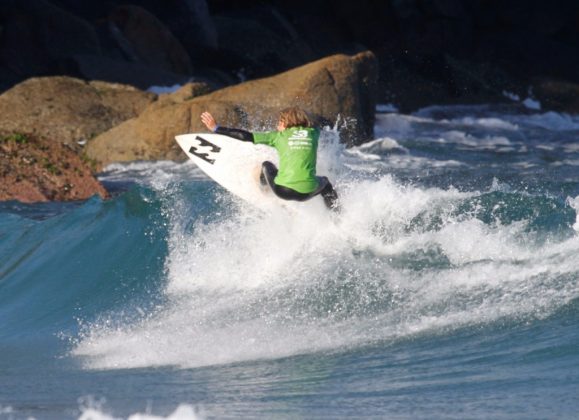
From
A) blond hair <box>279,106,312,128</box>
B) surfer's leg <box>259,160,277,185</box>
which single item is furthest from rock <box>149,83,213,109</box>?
blond hair <box>279,106,312,128</box>

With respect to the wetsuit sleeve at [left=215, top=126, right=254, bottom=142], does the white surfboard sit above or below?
below

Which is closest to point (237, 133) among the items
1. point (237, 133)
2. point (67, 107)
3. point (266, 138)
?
point (237, 133)

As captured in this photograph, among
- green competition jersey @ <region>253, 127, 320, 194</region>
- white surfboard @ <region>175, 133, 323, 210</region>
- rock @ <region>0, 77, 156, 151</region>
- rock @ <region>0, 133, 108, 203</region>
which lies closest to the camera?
green competition jersey @ <region>253, 127, 320, 194</region>

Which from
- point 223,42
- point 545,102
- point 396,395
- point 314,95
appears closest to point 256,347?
point 396,395

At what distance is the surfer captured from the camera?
9.91 m

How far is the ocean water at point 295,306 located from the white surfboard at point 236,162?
6.9 inches

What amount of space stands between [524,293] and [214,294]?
2712 mm

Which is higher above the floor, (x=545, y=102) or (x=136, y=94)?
(x=136, y=94)

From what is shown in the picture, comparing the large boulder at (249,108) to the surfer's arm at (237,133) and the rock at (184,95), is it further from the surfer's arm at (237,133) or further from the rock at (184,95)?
the surfer's arm at (237,133)

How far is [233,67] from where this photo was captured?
29.0 meters

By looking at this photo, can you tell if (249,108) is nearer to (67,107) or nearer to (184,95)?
(184,95)

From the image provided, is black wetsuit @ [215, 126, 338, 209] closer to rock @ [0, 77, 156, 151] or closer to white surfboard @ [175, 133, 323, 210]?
white surfboard @ [175, 133, 323, 210]

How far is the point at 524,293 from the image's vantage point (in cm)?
881

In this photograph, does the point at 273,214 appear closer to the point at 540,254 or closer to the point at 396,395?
the point at 540,254
